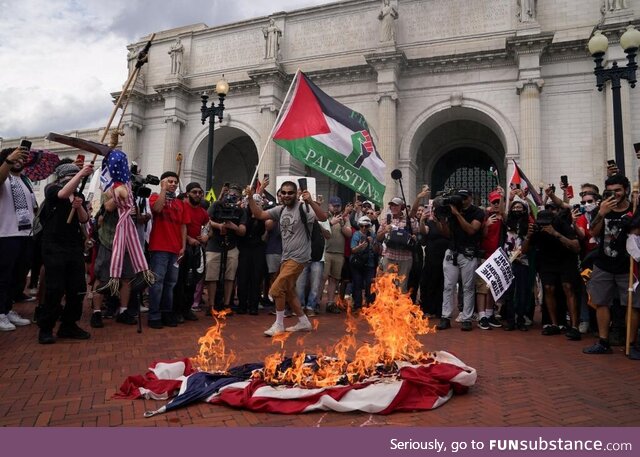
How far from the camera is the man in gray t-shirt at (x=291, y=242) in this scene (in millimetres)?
6191

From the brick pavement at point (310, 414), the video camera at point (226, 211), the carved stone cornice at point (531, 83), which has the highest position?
the carved stone cornice at point (531, 83)

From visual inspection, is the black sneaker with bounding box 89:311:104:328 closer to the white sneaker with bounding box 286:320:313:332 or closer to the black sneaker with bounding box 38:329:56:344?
the black sneaker with bounding box 38:329:56:344

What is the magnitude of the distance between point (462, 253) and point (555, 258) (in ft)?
4.49

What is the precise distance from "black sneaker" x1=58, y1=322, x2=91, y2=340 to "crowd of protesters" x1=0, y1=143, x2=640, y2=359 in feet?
0.06

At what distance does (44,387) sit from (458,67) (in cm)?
2055

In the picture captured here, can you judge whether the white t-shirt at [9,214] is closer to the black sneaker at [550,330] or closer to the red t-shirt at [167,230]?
the red t-shirt at [167,230]

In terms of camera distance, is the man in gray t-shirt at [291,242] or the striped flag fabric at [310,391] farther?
the man in gray t-shirt at [291,242]

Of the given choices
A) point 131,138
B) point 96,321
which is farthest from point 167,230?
point 131,138

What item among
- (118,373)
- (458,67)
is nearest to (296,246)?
(118,373)

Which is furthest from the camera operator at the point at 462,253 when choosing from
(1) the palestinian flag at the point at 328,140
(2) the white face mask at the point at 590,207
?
(2) the white face mask at the point at 590,207

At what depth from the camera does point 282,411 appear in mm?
3162

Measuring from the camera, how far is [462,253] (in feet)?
23.4

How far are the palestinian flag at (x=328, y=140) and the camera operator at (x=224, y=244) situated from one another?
Answer: 85.1 inches

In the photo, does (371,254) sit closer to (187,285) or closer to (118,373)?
(187,285)
